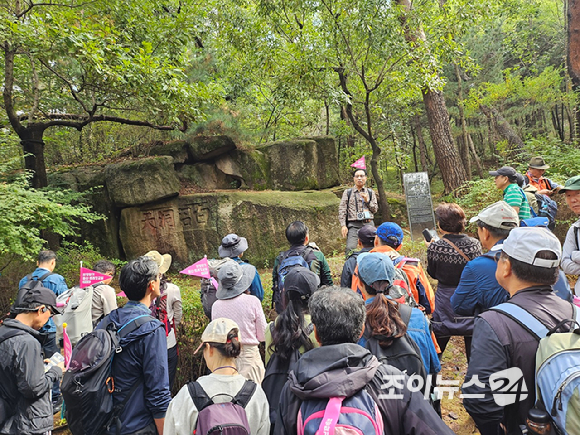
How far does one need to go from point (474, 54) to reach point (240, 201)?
14101mm

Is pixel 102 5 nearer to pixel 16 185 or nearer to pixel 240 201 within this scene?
pixel 16 185

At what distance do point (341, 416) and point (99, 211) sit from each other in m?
10.6

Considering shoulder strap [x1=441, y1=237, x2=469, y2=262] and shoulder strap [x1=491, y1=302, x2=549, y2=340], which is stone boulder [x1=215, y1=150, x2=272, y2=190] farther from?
shoulder strap [x1=491, y1=302, x2=549, y2=340]

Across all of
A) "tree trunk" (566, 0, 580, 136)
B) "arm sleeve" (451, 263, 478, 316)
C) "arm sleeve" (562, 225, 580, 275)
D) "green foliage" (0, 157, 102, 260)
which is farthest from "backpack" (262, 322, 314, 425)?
"tree trunk" (566, 0, 580, 136)

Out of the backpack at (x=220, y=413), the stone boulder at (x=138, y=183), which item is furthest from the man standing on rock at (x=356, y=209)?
the stone boulder at (x=138, y=183)

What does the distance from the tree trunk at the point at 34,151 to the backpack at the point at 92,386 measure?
7663mm

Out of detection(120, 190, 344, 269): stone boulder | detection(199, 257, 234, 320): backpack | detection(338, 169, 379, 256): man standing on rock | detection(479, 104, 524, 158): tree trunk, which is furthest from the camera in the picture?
detection(479, 104, 524, 158): tree trunk

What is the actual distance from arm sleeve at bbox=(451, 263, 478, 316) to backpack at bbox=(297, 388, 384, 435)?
1.70 meters

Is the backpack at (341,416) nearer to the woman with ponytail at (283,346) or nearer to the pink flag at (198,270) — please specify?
the woman with ponytail at (283,346)

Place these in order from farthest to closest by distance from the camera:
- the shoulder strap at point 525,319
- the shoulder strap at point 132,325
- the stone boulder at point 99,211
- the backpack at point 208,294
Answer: the stone boulder at point 99,211 < the backpack at point 208,294 < the shoulder strap at point 132,325 < the shoulder strap at point 525,319

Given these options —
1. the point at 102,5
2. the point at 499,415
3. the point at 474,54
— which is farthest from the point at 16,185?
the point at 474,54

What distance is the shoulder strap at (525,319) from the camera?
1.77 metres

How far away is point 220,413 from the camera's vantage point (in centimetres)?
188

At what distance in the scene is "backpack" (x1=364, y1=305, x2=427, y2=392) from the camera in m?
2.06
